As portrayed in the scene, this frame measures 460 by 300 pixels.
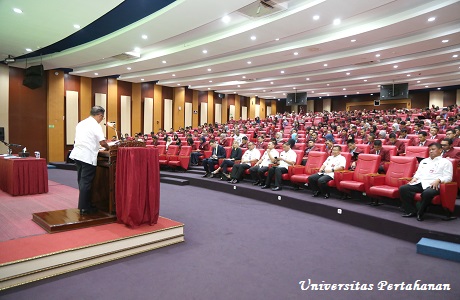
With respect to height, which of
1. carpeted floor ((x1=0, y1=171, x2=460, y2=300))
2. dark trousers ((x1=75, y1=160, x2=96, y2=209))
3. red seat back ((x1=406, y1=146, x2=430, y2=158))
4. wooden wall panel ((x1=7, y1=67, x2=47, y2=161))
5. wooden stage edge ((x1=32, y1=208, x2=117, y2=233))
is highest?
wooden wall panel ((x1=7, y1=67, x2=47, y2=161))

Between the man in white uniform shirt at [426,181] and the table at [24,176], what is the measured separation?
5142 mm

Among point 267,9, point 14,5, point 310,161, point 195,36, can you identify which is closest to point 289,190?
point 310,161

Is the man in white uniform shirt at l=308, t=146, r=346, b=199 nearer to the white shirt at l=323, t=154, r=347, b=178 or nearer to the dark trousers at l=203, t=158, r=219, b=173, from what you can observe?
the white shirt at l=323, t=154, r=347, b=178

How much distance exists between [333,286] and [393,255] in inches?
38.8

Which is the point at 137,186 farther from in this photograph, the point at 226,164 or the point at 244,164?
the point at 226,164

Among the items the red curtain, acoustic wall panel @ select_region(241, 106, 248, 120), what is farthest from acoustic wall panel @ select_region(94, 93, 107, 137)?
the red curtain

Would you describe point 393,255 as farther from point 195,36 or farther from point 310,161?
point 195,36

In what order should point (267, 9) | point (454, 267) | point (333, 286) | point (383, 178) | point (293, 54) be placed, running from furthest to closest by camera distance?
point (293, 54)
point (267, 9)
point (383, 178)
point (454, 267)
point (333, 286)

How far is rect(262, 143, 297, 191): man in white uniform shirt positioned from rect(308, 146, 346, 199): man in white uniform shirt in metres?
0.68

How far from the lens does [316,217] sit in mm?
4230

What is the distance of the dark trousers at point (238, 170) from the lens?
20.2ft

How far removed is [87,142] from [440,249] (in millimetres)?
3410

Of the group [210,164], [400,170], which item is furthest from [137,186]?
[210,164]

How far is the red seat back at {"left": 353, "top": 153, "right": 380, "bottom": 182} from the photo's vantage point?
4426 mm
